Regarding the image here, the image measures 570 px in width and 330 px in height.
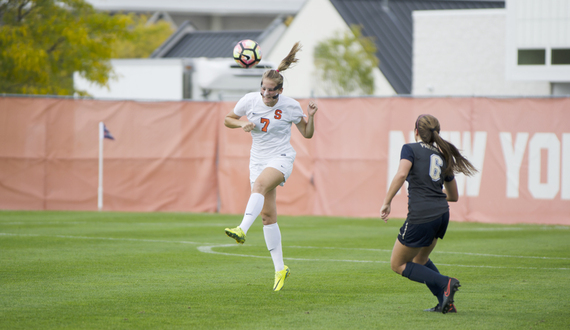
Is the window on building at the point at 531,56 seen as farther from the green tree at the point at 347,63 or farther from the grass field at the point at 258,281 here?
the green tree at the point at 347,63

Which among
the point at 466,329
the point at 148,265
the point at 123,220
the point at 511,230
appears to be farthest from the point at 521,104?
the point at 466,329

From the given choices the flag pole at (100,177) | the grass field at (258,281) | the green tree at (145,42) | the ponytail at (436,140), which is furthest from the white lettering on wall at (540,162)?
the green tree at (145,42)

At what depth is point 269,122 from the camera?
7.84 m

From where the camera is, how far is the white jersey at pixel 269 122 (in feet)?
25.8

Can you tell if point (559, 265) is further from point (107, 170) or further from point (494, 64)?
point (494, 64)

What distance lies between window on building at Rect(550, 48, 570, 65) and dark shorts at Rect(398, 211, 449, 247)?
68.8ft

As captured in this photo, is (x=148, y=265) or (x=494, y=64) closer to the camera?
(x=148, y=265)

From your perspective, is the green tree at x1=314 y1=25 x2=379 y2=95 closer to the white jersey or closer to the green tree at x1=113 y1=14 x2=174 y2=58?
the green tree at x1=113 y1=14 x2=174 y2=58

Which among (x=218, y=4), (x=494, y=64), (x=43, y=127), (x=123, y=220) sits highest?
(x=218, y=4)

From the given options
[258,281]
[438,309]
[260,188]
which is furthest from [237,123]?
[438,309]

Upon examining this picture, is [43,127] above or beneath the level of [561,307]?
above

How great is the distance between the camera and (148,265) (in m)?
9.31

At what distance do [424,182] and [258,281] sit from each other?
103 inches

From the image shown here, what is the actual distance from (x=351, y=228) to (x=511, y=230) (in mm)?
3219
